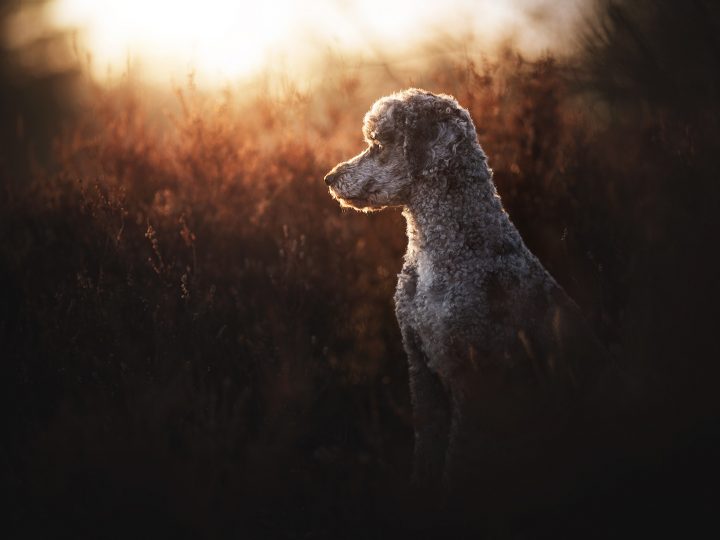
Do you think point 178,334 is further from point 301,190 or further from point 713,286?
point 713,286

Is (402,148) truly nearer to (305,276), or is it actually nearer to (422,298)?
(422,298)

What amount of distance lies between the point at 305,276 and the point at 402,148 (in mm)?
1778

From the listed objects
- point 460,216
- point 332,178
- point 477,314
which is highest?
point 332,178

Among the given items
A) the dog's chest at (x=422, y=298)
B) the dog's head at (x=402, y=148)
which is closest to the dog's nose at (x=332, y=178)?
the dog's head at (x=402, y=148)

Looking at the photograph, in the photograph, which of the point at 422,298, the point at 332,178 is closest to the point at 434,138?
the point at 332,178

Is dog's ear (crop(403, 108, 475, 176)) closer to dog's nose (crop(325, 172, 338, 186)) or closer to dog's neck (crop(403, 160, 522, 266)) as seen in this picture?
dog's neck (crop(403, 160, 522, 266))

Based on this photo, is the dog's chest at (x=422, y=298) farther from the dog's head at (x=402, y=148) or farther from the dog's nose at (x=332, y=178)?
the dog's nose at (x=332, y=178)

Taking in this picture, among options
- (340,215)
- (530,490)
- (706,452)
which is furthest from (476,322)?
(340,215)

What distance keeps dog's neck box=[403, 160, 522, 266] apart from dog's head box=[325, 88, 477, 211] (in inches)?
3.4

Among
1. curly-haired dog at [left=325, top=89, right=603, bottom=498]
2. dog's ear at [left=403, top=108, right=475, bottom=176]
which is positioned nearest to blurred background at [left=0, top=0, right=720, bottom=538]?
curly-haired dog at [left=325, top=89, right=603, bottom=498]

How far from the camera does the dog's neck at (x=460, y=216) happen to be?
9.67 ft

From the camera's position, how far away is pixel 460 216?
117 inches

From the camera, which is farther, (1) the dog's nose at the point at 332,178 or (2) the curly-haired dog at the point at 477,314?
(1) the dog's nose at the point at 332,178

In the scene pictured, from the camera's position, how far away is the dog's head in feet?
9.97
